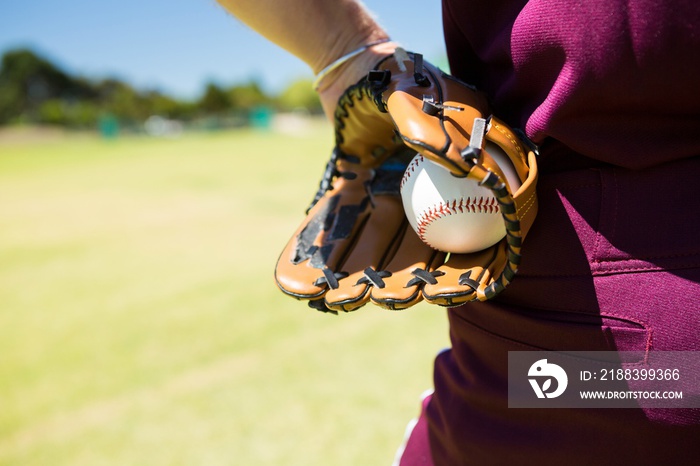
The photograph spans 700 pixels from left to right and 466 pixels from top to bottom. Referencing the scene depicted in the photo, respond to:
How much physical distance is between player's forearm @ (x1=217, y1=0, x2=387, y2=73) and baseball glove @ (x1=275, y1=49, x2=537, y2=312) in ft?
0.41

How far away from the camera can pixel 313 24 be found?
1.00m

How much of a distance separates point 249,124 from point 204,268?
34.4 m

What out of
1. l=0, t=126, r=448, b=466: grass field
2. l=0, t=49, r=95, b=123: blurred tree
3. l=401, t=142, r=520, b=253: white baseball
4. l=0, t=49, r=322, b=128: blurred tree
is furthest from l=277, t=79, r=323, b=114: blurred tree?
l=401, t=142, r=520, b=253: white baseball

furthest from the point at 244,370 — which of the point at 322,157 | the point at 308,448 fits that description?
the point at 322,157

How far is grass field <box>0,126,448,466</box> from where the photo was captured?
202 centimetres

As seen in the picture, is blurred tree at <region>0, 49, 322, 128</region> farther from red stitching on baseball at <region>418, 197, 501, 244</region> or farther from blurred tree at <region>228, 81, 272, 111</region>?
red stitching on baseball at <region>418, 197, 501, 244</region>

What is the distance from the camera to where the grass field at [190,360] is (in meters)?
2.02

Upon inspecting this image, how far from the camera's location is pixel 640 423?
29.5 inches

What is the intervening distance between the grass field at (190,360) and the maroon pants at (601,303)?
115 cm

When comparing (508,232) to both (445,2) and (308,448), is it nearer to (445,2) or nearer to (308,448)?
(445,2)

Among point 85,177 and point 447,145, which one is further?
point 85,177

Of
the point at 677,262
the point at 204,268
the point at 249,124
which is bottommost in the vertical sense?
the point at 249,124

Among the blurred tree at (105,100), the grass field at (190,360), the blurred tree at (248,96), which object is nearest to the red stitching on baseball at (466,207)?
the grass field at (190,360)

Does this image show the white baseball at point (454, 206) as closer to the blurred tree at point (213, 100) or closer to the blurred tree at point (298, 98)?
the blurred tree at point (213, 100)
